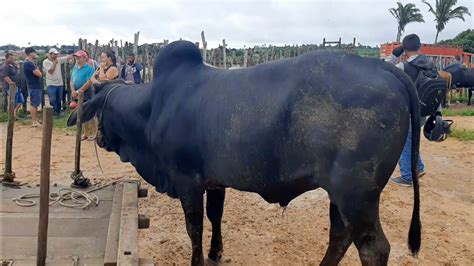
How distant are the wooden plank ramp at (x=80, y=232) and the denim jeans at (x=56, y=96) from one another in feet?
26.6

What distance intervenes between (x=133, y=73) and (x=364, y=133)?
9.61 meters

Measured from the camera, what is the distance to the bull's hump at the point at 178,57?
13.0 ft

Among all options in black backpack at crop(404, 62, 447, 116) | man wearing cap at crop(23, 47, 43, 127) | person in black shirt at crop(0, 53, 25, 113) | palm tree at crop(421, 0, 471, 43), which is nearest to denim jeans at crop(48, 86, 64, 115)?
man wearing cap at crop(23, 47, 43, 127)

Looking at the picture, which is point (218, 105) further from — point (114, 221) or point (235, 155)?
point (114, 221)

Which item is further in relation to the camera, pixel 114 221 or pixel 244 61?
pixel 244 61

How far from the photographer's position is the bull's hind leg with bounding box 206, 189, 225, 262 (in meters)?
4.29

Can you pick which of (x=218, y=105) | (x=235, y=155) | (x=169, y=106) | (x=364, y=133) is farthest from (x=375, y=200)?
(x=169, y=106)

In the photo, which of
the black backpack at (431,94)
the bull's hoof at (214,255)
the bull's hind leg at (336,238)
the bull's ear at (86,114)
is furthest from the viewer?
the black backpack at (431,94)

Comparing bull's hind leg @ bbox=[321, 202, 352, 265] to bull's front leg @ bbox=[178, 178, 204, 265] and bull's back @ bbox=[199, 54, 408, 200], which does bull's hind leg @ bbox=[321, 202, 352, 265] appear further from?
bull's front leg @ bbox=[178, 178, 204, 265]

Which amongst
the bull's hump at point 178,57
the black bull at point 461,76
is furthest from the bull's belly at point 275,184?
the black bull at point 461,76

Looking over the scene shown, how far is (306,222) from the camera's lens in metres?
5.34

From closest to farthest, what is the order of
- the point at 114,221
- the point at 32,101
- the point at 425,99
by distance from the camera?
1. the point at 114,221
2. the point at 425,99
3. the point at 32,101

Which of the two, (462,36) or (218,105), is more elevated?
(462,36)

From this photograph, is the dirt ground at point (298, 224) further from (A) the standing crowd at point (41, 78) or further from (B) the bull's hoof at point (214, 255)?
(A) the standing crowd at point (41, 78)
